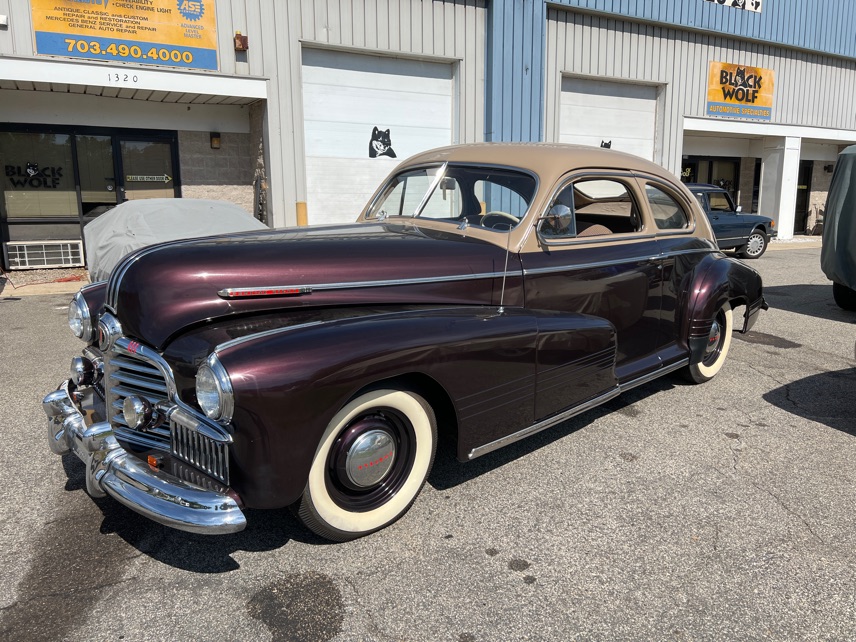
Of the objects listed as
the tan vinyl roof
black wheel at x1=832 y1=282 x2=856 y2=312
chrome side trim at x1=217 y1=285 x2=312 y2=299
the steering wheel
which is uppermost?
the tan vinyl roof

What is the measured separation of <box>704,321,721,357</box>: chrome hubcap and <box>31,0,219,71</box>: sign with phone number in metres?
8.61

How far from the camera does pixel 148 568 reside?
263 centimetres

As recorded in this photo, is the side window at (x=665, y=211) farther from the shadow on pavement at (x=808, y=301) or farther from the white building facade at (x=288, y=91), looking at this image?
the white building facade at (x=288, y=91)

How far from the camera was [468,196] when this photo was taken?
4098 millimetres

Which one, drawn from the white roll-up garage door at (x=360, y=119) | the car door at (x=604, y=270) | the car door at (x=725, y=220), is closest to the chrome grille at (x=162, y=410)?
the car door at (x=604, y=270)

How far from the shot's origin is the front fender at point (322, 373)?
2344 mm

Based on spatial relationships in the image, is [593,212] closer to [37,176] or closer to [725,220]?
[37,176]

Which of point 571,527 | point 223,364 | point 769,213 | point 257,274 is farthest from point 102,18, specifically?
→ point 769,213

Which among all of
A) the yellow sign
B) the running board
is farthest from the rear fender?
the yellow sign

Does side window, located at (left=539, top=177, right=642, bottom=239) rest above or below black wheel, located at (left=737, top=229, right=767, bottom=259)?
above

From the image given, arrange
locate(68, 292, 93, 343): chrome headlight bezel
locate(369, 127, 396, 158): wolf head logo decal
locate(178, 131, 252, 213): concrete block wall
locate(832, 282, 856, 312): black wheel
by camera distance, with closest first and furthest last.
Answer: locate(68, 292, 93, 343): chrome headlight bezel, locate(832, 282, 856, 312): black wheel, locate(178, 131, 252, 213): concrete block wall, locate(369, 127, 396, 158): wolf head logo decal

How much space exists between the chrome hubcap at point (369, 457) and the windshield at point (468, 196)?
1534 millimetres

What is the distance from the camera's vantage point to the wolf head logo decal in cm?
1165

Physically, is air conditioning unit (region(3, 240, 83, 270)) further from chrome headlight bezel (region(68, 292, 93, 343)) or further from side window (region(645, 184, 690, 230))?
side window (region(645, 184, 690, 230))
